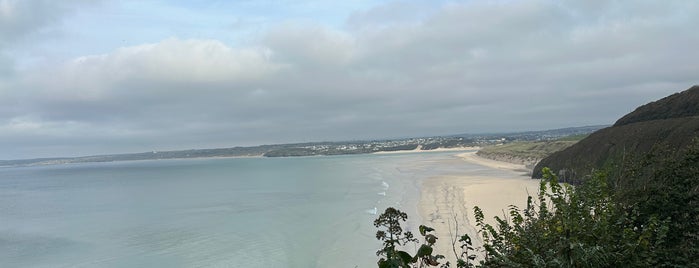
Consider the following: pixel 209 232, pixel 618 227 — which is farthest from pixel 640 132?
pixel 618 227

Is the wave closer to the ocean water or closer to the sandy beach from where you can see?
the ocean water

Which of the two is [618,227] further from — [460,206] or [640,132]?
[640,132]

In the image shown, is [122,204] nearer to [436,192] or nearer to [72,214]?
[72,214]

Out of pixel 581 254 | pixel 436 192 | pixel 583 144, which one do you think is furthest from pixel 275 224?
pixel 583 144

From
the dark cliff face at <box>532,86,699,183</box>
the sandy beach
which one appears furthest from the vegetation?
the dark cliff face at <box>532,86,699,183</box>

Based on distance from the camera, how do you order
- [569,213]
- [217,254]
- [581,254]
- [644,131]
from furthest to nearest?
[644,131]
[217,254]
[569,213]
[581,254]
